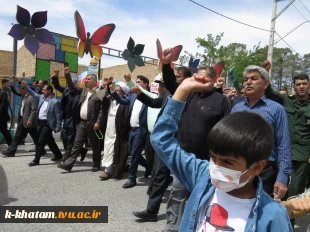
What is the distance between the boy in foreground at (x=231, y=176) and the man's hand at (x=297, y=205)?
0.11 ft

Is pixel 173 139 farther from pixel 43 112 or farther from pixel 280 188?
pixel 43 112

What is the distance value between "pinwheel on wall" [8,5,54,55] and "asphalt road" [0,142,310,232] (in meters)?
3.11

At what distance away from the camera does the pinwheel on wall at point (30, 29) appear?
7551 millimetres

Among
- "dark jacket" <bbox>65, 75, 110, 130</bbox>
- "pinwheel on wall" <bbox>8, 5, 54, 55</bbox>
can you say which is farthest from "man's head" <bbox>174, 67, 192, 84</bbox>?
"pinwheel on wall" <bbox>8, 5, 54, 55</bbox>

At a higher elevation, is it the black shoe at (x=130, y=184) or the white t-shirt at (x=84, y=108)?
the white t-shirt at (x=84, y=108)

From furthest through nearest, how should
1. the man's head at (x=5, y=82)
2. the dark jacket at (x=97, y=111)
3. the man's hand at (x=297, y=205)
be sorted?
1. the man's head at (x=5, y=82)
2. the dark jacket at (x=97, y=111)
3. the man's hand at (x=297, y=205)

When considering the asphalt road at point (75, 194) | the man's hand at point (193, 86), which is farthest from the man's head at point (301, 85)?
the man's hand at point (193, 86)

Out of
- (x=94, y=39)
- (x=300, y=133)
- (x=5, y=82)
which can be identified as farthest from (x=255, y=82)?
(x=94, y=39)

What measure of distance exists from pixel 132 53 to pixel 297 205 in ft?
33.0

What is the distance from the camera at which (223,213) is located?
1.27 meters

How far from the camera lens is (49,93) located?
23.0 feet

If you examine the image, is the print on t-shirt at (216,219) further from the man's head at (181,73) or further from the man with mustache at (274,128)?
the man's head at (181,73)

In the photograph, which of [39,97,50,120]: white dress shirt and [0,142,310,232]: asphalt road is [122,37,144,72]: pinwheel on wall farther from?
[0,142,310,232]: asphalt road

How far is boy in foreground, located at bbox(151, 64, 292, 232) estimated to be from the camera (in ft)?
3.88
